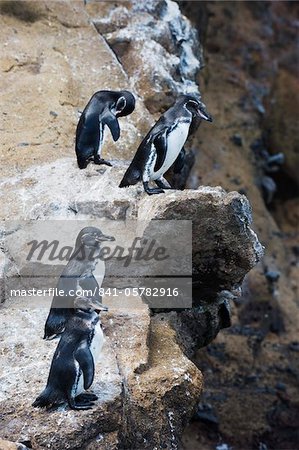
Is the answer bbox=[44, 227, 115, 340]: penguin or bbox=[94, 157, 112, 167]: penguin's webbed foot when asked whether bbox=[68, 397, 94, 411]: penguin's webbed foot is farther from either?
bbox=[94, 157, 112, 167]: penguin's webbed foot

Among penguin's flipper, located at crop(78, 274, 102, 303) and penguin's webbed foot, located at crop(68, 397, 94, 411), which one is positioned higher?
penguin's flipper, located at crop(78, 274, 102, 303)

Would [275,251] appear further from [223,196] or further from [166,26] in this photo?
[223,196]

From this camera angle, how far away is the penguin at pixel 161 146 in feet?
23.9

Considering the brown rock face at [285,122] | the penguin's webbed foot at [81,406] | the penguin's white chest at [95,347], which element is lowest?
the brown rock face at [285,122]

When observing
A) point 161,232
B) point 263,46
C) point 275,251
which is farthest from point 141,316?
point 263,46

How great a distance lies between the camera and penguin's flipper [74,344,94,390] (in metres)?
5.60

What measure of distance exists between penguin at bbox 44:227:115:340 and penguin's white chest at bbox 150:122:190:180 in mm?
1143

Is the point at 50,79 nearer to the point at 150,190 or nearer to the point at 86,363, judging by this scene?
the point at 150,190

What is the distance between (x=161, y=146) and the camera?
23.8 feet

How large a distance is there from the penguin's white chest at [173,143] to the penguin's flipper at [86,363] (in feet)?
6.76

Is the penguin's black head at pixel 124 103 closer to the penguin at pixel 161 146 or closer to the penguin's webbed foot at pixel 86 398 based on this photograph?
the penguin at pixel 161 146
